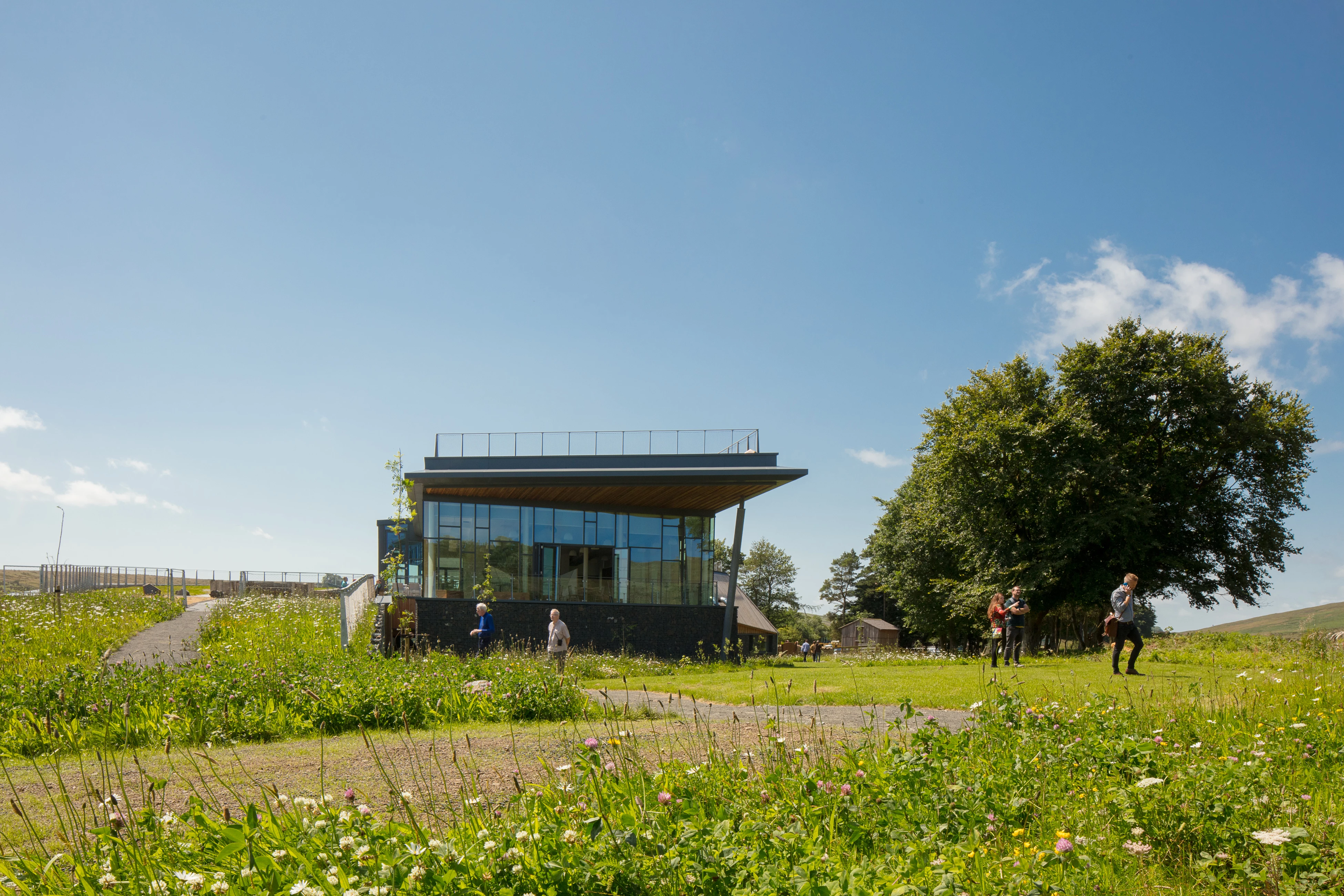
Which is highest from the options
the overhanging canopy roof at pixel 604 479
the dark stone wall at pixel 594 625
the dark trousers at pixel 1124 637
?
the overhanging canopy roof at pixel 604 479

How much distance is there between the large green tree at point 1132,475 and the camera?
2905 centimetres

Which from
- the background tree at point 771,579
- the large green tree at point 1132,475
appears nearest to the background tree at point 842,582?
the background tree at point 771,579

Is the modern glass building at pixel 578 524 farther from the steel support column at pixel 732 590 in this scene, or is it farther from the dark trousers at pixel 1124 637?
the dark trousers at pixel 1124 637

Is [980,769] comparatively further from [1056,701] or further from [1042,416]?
[1042,416]

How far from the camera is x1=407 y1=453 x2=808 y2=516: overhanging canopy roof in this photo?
24.8 m

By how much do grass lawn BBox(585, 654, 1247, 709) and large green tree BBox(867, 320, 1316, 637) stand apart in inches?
461

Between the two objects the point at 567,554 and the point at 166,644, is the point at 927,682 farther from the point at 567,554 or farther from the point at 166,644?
the point at 166,644

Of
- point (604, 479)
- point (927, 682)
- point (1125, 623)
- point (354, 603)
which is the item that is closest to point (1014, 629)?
→ point (1125, 623)

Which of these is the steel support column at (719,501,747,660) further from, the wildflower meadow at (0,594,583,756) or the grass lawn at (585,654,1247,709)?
the wildflower meadow at (0,594,583,756)

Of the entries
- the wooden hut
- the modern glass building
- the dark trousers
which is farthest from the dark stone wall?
the wooden hut

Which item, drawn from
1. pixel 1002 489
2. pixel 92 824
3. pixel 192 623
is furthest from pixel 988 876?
A: pixel 1002 489

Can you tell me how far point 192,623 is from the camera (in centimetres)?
2512

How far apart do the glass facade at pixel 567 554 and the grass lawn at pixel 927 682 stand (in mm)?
6611

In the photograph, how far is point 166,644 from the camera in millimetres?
18672
